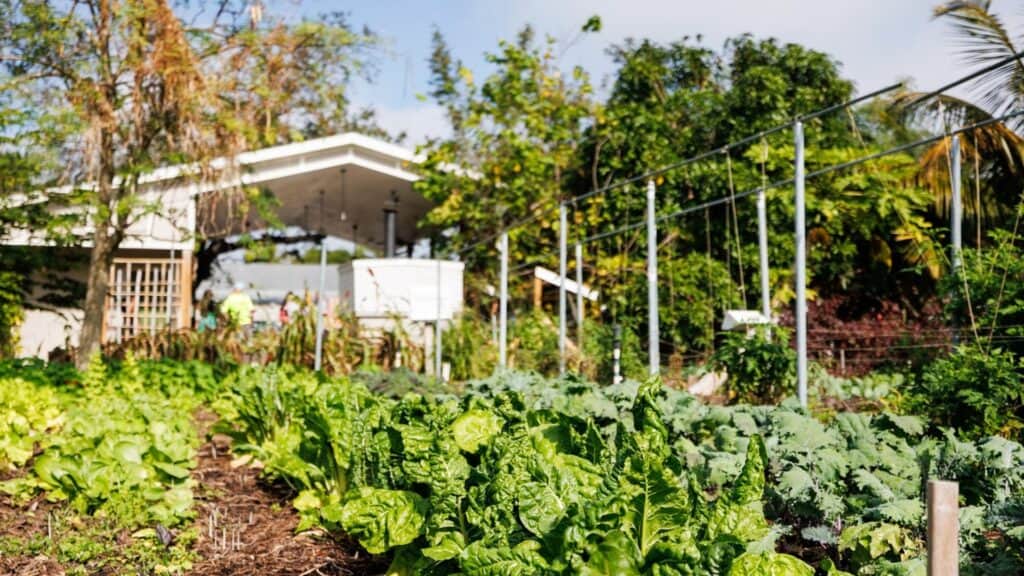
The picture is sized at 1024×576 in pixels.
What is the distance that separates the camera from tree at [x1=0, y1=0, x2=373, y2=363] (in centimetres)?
1032

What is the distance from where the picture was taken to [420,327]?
13.8 metres

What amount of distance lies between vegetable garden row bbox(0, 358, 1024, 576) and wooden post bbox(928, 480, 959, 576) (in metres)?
0.43

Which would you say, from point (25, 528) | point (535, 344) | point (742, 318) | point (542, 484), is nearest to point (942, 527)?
point (542, 484)

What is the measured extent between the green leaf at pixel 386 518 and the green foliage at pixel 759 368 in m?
4.72

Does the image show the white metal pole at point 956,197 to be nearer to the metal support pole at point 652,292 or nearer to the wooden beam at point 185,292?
the metal support pole at point 652,292

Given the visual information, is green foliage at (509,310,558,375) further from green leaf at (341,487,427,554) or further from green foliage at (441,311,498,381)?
green leaf at (341,487,427,554)

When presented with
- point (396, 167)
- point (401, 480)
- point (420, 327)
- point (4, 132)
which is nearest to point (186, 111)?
point (4, 132)

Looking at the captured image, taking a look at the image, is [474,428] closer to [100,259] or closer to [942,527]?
[942,527]

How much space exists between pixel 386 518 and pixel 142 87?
8328 mm

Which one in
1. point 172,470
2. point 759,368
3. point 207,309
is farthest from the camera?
point 207,309

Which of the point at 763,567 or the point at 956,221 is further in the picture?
the point at 956,221

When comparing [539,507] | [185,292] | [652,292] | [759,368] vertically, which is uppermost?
[185,292]

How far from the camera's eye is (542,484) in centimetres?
318

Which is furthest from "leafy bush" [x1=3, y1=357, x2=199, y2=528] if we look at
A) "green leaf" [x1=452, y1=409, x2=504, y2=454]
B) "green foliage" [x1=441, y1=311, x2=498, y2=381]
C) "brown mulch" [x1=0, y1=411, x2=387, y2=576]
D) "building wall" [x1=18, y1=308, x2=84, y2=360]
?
"building wall" [x1=18, y1=308, x2=84, y2=360]
